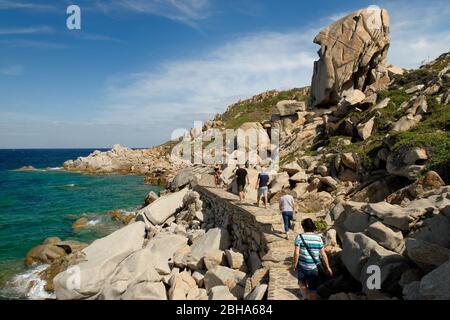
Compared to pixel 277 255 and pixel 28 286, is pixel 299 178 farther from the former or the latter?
pixel 28 286

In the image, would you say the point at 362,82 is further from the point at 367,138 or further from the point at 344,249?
the point at 344,249

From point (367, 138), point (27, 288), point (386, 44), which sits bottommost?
point (27, 288)

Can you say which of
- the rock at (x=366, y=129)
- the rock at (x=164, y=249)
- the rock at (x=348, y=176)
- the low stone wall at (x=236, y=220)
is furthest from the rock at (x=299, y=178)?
the rock at (x=164, y=249)

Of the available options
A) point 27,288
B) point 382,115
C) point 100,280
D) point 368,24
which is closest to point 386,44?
point 368,24

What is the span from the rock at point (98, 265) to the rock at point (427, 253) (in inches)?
422

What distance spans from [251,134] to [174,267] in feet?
74.3

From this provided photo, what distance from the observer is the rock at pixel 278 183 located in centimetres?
1909

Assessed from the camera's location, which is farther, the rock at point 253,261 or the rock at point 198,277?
the rock at point 198,277

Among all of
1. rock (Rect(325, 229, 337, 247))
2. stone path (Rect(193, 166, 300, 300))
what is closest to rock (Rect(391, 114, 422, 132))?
stone path (Rect(193, 166, 300, 300))

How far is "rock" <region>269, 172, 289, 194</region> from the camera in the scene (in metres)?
19.1

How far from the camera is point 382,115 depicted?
21.6 metres

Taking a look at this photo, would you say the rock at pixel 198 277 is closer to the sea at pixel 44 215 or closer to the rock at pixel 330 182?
the sea at pixel 44 215

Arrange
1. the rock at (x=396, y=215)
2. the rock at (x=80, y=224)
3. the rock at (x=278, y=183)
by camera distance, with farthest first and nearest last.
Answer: the rock at (x=80, y=224), the rock at (x=278, y=183), the rock at (x=396, y=215)

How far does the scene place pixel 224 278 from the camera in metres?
11.5
